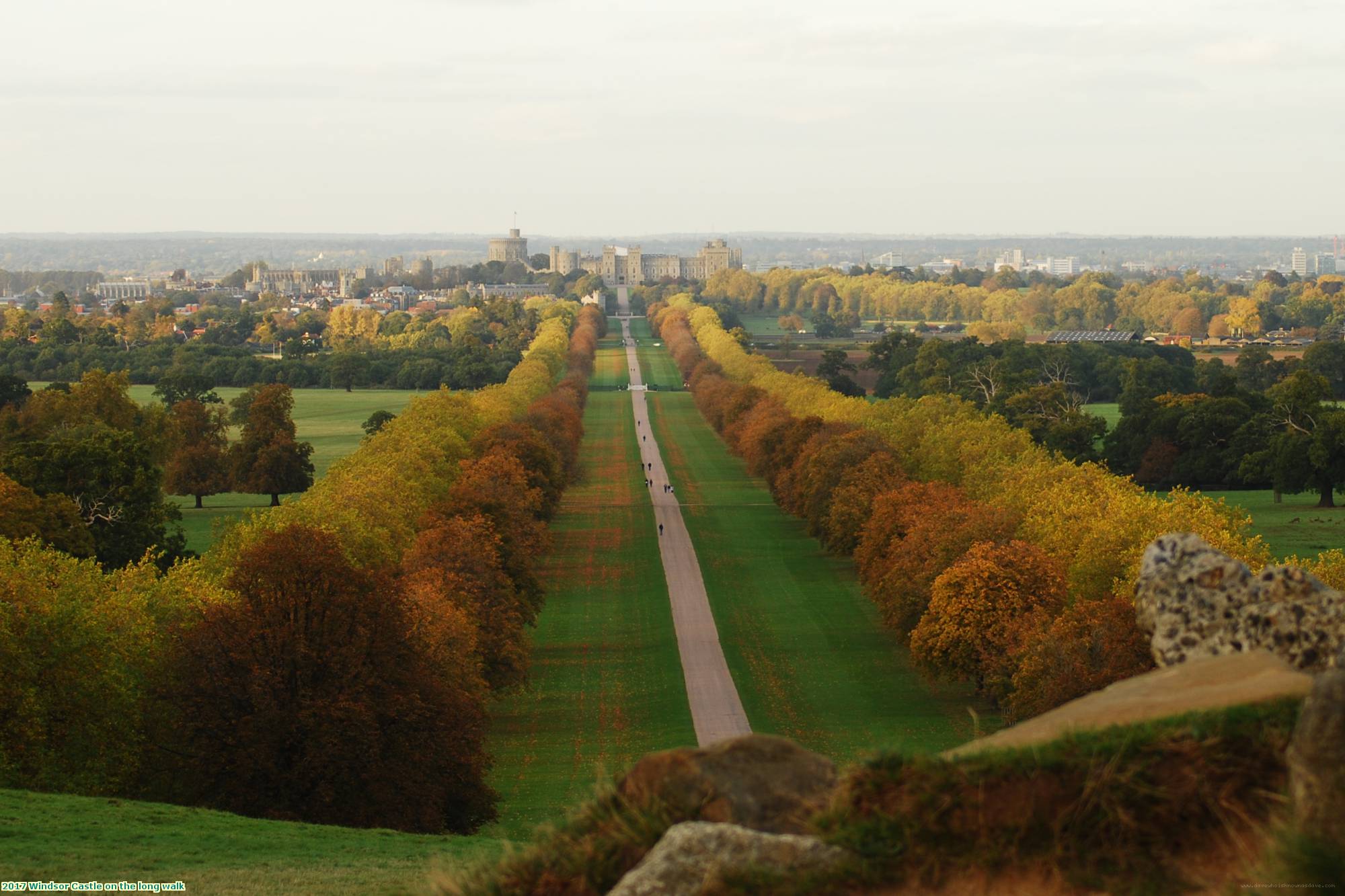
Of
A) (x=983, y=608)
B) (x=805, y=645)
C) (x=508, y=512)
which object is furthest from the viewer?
(x=508, y=512)

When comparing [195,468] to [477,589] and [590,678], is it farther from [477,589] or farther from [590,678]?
[477,589]

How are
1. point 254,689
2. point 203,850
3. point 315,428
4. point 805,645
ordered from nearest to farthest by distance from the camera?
point 203,850 < point 254,689 < point 805,645 < point 315,428

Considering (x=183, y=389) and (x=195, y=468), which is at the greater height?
(x=183, y=389)

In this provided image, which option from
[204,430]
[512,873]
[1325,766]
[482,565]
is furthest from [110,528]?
[1325,766]

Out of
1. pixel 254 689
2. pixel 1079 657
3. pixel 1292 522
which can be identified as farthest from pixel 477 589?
pixel 1292 522

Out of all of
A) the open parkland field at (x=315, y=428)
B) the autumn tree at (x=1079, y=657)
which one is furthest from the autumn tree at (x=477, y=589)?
the autumn tree at (x=1079, y=657)

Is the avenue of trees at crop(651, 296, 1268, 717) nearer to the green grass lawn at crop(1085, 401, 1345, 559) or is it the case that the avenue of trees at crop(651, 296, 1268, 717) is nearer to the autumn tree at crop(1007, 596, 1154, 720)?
the autumn tree at crop(1007, 596, 1154, 720)

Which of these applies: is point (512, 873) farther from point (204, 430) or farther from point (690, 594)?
point (204, 430)
